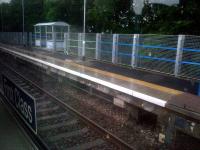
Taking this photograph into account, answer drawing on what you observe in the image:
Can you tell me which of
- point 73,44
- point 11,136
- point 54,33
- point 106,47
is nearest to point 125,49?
point 106,47

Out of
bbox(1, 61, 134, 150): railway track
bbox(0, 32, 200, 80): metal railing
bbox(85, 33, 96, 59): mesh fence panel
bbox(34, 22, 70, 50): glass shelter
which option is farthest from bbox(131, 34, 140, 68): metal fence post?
bbox(34, 22, 70, 50): glass shelter

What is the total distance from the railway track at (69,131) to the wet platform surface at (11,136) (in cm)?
40

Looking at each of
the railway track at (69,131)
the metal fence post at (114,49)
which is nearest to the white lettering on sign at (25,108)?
the railway track at (69,131)

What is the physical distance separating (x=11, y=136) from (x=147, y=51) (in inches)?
304

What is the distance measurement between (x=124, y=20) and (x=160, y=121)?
1281cm

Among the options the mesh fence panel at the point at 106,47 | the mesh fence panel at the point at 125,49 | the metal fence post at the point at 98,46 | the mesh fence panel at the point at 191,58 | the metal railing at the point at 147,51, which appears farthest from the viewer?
the metal fence post at the point at 98,46

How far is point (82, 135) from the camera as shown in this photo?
535 cm

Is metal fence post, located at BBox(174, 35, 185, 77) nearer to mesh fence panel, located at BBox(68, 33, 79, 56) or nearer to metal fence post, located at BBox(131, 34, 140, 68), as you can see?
metal fence post, located at BBox(131, 34, 140, 68)

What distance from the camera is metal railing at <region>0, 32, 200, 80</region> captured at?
8828 millimetres

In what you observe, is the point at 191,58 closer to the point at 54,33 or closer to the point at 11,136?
the point at 11,136

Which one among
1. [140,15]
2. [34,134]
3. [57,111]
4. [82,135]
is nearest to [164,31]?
[140,15]

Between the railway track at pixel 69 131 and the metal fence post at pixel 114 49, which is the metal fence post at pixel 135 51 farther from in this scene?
the railway track at pixel 69 131

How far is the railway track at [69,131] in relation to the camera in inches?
193

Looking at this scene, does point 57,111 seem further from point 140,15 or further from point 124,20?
point 124,20
